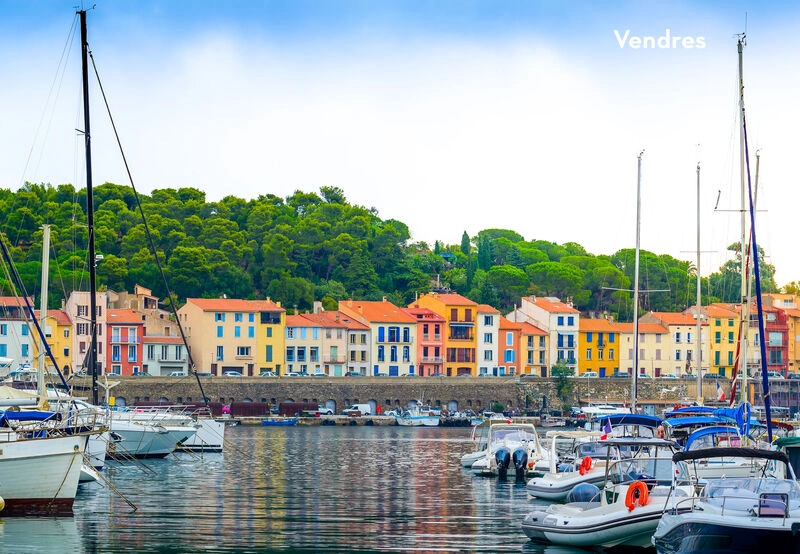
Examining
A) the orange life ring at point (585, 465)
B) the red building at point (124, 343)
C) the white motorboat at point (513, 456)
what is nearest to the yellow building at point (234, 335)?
the red building at point (124, 343)

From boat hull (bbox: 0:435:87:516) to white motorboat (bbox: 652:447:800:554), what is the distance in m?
14.0

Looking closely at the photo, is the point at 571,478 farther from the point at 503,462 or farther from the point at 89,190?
the point at 89,190

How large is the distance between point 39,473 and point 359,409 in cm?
7444

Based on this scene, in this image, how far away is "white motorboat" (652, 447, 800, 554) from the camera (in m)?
19.5

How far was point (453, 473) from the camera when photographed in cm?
4734

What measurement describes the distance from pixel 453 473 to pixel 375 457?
10.8 meters

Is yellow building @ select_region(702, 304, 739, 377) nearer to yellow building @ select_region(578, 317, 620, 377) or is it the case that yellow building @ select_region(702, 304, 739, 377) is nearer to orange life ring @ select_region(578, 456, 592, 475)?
yellow building @ select_region(578, 317, 620, 377)

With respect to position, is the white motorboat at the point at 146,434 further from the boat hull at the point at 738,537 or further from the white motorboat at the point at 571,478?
the boat hull at the point at 738,537

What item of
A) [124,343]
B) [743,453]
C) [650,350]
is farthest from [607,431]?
[650,350]

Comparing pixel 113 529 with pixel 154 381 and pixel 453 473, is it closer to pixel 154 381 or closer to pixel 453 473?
pixel 453 473

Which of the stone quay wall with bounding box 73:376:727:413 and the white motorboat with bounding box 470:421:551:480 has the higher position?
the stone quay wall with bounding box 73:376:727:413

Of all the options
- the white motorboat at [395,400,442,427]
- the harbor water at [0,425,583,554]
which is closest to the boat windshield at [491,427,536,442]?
the harbor water at [0,425,583,554]

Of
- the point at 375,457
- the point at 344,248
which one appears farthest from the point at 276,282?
the point at 375,457

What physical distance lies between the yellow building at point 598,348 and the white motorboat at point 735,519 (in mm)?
99353
